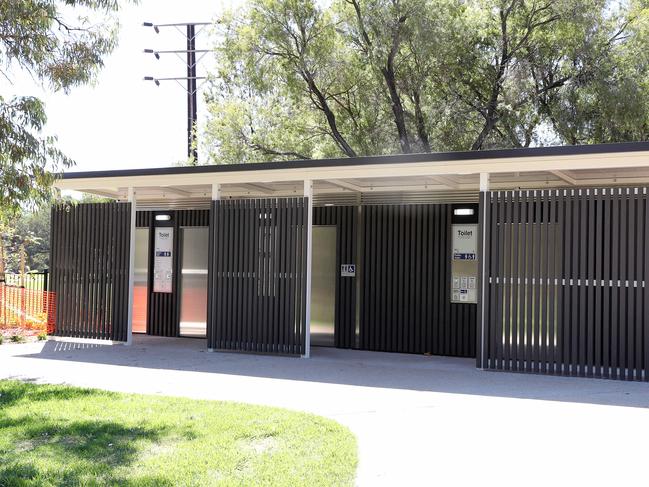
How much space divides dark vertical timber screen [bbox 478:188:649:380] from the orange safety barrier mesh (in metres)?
9.02

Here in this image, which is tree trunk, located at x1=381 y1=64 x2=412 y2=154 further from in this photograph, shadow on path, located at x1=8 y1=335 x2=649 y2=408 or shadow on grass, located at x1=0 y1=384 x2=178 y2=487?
shadow on grass, located at x1=0 y1=384 x2=178 y2=487

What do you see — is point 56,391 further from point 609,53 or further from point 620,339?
point 609,53

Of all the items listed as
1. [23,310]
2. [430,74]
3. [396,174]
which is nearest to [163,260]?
[23,310]

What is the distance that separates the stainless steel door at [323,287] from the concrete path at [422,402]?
0.64 m

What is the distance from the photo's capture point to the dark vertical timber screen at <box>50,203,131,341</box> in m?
13.0

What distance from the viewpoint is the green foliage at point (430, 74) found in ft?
70.1

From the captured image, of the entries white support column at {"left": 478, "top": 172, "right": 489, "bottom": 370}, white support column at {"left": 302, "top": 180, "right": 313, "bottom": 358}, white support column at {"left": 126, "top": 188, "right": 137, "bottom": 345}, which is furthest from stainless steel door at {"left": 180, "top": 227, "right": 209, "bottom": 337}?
white support column at {"left": 478, "top": 172, "right": 489, "bottom": 370}

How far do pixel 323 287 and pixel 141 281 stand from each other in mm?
4114

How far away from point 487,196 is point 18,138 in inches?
254

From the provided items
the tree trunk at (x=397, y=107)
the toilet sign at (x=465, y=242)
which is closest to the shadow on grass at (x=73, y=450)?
the toilet sign at (x=465, y=242)

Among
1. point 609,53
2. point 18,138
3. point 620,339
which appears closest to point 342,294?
point 620,339

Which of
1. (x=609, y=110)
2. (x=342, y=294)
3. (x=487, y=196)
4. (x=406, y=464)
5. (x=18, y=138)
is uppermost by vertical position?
(x=609, y=110)

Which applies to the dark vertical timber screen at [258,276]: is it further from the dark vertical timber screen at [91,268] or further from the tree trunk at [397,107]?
the tree trunk at [397,107]

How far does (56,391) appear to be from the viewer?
8188mm
